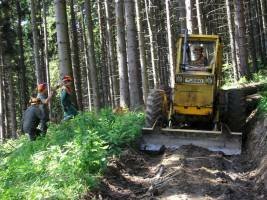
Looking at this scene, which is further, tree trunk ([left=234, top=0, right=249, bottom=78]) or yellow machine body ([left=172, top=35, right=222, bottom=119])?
tree trunk ([left=234, top=0, right=249, bottom=78])

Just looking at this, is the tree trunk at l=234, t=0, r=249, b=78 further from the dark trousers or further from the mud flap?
the dark trousers

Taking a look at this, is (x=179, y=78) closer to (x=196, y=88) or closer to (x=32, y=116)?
(x=196, y=88)

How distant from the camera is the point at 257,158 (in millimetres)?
9562

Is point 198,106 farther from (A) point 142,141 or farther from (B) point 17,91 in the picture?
(B) point 17,91

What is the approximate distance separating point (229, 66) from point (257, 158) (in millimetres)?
24847

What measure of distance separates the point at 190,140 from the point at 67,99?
3755 millimetres

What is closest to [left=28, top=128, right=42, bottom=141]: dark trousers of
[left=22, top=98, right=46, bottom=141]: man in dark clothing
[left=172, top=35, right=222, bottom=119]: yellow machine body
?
[left=22, top=98, right=46, bottom=141]: man in dark clothing

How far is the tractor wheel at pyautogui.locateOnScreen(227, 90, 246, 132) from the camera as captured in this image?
11664mm

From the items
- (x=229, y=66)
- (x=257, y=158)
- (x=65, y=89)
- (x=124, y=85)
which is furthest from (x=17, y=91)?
(x=257, y=158)

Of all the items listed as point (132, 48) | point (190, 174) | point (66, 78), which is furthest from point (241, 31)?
point (190, 174)

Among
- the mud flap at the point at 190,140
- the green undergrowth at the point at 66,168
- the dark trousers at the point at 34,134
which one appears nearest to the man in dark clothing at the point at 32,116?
the dark trousers at the point at 34,134

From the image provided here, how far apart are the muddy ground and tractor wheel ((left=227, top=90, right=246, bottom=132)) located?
0.56 metres

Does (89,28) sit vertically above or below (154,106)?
above

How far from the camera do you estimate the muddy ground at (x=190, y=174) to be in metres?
7.49
